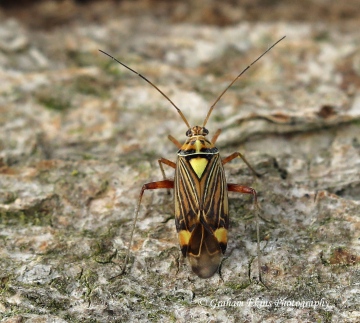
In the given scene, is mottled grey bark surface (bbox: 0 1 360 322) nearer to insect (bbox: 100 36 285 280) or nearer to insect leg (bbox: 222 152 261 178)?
insect leg (bbox: 222 152 261 178)

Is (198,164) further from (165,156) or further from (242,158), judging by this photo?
(165,156)

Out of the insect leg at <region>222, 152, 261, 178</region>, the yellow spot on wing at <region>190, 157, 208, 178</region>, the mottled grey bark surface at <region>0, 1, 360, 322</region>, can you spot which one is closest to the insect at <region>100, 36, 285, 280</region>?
the yellow spot on wing at <region>190, 157, 208, 178</region>

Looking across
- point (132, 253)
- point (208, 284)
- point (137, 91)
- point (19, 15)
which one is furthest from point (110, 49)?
point (208, 284)

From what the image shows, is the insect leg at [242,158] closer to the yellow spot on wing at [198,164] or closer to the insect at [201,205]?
the insect at [201,205]

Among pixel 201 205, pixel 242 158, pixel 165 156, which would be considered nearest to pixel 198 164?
pixel 201 205

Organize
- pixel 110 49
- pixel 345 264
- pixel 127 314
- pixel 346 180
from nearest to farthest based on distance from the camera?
pixel 127 314 → pixel 345 264 → pixel 346 180 → pixel 110 49

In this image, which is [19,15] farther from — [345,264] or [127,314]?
[345,264]
